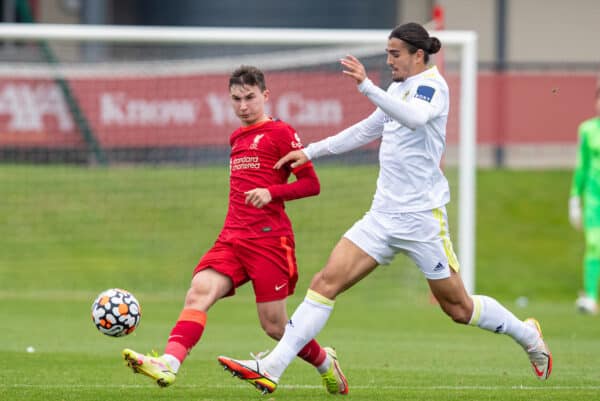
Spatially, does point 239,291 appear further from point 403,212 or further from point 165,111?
point 403,212

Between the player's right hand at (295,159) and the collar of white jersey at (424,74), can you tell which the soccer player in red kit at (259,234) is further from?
the collar of white jersey at (424,74)

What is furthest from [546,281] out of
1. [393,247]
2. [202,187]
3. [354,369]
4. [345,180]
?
[393,247]

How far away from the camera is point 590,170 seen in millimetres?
13914

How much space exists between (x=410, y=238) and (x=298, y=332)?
2.88 feet

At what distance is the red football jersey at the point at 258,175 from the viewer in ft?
24.6

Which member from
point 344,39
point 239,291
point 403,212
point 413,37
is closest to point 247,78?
point 413,37

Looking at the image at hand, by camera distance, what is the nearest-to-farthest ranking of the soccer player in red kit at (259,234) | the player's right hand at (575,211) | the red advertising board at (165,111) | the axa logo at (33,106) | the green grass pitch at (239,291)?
the soccer player in red kit at (259,234), the green grass pitch at (239,291), the player's right hand at (575,211), the red advertising board at (165,111), the axa logo at (33,106)

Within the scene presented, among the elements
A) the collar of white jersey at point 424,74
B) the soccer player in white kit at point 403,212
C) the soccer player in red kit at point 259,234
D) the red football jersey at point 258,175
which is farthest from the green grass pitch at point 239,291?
the collar of white jersey at point 424,74

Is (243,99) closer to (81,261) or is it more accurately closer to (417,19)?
(81,261)

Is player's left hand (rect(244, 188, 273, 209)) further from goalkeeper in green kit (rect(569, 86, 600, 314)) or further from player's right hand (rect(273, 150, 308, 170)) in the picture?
goalkeeper in green kit (rect(569, 86, 600, 314))

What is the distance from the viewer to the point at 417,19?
1071 inches

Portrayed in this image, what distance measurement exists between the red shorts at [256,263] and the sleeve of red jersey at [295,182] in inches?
12.2

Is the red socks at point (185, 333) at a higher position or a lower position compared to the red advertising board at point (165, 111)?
higher

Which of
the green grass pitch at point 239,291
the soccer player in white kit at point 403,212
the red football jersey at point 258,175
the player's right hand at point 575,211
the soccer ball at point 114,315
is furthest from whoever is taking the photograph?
the player's right hand at point 575,211
